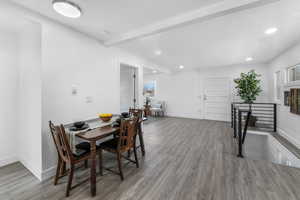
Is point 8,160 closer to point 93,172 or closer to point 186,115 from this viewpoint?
point 93,172

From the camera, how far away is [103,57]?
2.92 metres

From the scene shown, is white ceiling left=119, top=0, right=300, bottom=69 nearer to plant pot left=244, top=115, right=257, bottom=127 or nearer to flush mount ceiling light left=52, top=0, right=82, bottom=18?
flush mount ceiling light left=52, top=0, right=82, bottom=18

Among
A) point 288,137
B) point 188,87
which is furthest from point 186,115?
point 288,137

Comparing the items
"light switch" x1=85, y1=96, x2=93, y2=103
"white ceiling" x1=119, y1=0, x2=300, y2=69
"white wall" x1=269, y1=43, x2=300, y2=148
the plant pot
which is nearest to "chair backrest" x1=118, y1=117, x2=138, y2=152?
"light switch" x1=85, y1=96, x2=93, y2=103

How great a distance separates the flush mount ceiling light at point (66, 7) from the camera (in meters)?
1.60

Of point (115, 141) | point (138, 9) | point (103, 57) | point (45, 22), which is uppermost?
point (138, 9)

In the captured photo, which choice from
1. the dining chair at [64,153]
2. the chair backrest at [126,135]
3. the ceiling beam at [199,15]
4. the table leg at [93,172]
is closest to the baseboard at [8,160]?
the dining chair at [64,153]

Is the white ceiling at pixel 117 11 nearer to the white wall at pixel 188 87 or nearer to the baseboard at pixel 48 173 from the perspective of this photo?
the baseboard at pixel 48 173

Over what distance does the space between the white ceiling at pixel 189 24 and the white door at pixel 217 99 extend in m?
2.57

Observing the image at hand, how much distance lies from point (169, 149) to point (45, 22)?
11.0ft

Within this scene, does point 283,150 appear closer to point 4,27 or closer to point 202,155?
point 202,155

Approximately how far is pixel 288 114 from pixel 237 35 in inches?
113

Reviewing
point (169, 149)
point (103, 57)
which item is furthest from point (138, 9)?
point (169, 149)

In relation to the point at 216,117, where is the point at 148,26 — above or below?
above
